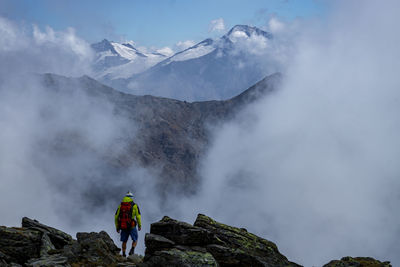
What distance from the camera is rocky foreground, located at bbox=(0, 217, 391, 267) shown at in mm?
18906

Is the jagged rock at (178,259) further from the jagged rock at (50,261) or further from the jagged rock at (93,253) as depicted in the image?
the jagged rock at (50,261)

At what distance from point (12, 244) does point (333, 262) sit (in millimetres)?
20863

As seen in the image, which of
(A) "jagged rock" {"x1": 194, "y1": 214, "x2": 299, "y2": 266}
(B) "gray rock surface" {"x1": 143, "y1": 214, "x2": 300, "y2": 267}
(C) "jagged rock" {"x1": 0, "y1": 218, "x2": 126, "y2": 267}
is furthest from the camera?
(A) "jagged rock" {"x1": 194, "y1": 214, "x2": 299, "y2": 266}

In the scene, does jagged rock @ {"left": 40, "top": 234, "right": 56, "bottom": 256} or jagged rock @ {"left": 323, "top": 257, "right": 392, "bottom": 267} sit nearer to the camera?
jagged rock @ {"left": 40, "top": 234, "right": 56, "bottom": 256}

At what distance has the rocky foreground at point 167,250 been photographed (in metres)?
18.9

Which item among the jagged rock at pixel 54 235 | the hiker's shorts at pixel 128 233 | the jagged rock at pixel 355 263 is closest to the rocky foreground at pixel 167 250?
the jagged rock at pixel 355 263

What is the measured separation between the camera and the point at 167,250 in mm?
19594

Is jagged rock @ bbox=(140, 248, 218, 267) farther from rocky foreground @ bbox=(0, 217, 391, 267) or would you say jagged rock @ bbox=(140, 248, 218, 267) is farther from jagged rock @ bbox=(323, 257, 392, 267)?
jagged rock @ bbox=(323, 257, 392, 267)

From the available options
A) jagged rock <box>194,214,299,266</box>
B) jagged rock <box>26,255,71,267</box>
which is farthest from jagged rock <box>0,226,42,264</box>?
jagged rock <box>194,214,299,266</box>

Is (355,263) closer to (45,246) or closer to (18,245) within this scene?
(45,246)

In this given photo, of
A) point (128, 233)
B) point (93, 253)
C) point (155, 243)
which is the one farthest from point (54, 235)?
point (155, 243)

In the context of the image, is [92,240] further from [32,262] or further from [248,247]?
[248,247]

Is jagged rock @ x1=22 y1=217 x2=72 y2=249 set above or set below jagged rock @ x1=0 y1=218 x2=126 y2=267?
above

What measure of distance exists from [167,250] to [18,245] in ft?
30.8
